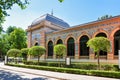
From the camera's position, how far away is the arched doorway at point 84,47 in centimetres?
2995

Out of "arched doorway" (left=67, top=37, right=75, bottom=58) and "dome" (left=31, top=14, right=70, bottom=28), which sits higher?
"dome" (left=31, top=14, right=70, bottom=28)

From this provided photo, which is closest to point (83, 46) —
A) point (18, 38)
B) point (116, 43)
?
point (116, 43)

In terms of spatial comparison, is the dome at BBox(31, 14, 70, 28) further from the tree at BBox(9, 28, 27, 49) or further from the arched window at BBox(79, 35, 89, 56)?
the tree at BBox(9, 28, 27, 49)

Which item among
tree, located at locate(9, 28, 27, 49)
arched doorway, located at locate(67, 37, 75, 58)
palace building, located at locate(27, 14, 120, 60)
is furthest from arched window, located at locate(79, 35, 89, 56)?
tree, located at locate(9, 28, 27, 49)

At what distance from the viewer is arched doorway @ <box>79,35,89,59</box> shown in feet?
98.3

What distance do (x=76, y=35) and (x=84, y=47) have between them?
2547mm

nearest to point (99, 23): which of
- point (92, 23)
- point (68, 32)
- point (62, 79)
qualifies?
point (92, 23)

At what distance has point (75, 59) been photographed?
31.6 meters

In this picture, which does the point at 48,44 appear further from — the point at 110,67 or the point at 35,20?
the point at 110,67

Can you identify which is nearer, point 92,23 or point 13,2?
point 13,2

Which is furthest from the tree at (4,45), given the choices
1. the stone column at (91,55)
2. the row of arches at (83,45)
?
the stone column at (91,55)

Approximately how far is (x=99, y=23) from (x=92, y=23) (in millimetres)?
1333

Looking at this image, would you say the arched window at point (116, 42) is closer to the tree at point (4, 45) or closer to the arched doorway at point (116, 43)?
the arched doorway at point (116, 43)

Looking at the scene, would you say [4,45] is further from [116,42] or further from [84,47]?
[116,42]
